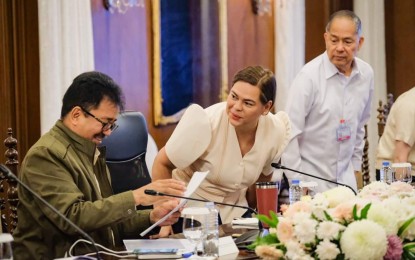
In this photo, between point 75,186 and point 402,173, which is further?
point 402,173

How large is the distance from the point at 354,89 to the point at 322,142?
1.06 ft

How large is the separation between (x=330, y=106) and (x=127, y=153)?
1130 mm

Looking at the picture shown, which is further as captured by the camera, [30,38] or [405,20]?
[405,20]

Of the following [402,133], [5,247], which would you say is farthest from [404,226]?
[402,133]

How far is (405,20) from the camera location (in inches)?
272

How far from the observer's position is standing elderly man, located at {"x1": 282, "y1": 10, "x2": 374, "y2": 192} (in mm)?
4199

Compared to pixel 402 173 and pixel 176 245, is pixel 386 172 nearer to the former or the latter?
pixel 402 173

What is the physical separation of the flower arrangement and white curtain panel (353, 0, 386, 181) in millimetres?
4515

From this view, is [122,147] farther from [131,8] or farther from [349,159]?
[131,8]

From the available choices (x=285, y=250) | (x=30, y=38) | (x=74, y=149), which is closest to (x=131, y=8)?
(x=30, y=38)

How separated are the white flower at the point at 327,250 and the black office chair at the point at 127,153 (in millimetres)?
1610

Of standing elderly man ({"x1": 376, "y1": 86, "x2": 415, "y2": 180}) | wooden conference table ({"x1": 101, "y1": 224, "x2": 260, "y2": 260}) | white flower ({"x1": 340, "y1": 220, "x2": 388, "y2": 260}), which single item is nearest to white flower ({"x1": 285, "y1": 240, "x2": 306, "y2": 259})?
white flower ({"x1": 340, "y1": 220, "x2": 388, "y2": 260})

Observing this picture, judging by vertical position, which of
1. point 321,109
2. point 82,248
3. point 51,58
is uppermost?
point 51,58

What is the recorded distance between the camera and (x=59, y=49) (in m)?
4.52
